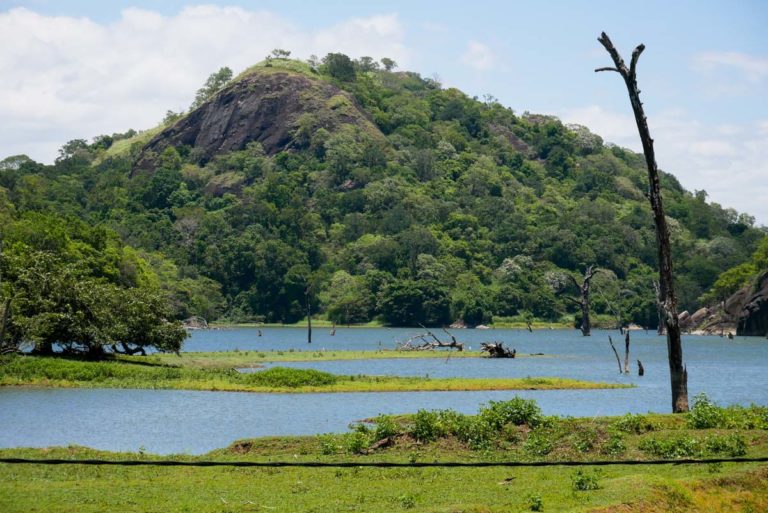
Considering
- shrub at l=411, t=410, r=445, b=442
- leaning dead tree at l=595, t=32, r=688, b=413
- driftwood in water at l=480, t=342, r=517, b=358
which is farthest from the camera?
driftwood in water at l=480, t=342, r=517, b=358

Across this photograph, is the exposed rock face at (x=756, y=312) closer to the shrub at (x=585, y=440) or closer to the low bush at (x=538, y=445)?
the shrub at (x=585, y=440)

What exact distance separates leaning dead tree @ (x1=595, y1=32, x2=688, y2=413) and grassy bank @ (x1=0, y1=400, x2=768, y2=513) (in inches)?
104

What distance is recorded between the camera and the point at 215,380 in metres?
57.5

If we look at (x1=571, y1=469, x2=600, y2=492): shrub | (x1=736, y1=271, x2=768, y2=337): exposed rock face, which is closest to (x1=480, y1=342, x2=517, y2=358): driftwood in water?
(x1=571, y1=469, x2=600, y2=492): shrub

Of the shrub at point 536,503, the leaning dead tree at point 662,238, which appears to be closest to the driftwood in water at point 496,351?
the leaning dead tree at point 662,238

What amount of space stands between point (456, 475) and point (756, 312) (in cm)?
12890

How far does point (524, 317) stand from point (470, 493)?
155744mm

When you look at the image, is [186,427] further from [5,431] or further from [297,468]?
[297,468]

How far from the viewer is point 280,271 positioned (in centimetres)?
18575

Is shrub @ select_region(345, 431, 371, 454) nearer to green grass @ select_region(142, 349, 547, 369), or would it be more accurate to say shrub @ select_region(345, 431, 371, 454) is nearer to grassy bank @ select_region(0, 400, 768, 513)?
grassy bank @ select_region(0, 400, 768, 513)

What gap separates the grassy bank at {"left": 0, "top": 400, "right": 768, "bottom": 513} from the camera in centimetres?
2080

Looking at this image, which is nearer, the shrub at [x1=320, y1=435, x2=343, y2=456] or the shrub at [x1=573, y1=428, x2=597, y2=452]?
the shrub at [x1=573, y1=428, x2=597, y2=452]

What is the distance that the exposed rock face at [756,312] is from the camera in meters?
140

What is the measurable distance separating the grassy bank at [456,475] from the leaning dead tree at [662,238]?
2.65m
